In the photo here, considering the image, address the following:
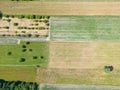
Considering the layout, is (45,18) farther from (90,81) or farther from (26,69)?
(90,81)

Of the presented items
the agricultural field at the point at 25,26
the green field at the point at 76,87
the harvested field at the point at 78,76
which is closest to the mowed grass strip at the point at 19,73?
the harvested field at the point at 78,76

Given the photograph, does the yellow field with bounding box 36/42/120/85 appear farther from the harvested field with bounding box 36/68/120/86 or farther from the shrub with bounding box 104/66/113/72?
the shrub with bounding box 104/66/113/72

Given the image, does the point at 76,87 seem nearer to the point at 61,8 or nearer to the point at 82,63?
the point at 82,63

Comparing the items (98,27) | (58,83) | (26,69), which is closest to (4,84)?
(26,69)

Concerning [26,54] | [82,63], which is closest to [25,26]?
[26,54]

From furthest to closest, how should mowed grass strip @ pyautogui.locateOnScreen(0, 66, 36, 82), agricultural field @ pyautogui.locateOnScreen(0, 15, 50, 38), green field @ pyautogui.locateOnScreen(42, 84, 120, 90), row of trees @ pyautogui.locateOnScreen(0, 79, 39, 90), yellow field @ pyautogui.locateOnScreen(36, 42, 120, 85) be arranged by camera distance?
agricultural field @ pyautogui.locateOnScreen(0, 15, 50, 38) < mowed grass strip @ pyautogui.locateOnScreen(0, 66, 36, 82) < yellow field @ pyautogui.locateOnScreen(36, 42, 120, 85) < row of trees @ pyautogui.locateOnScreen(0, 79, 39, 90) < green field @ pyautogui.locateOnScreen(42, 84, 120, 90)

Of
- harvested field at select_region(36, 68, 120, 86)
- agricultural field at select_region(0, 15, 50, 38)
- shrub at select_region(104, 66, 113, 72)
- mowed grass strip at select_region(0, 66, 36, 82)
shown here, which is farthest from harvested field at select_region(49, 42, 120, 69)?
agricultural field at select_region(0, 15, 50, 38)

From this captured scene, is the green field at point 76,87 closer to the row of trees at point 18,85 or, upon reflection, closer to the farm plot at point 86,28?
the row of trees at point 18,85

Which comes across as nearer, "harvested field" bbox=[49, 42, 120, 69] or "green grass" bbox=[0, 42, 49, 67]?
"harvested field" bbox=[49, 42, 120, 69]
